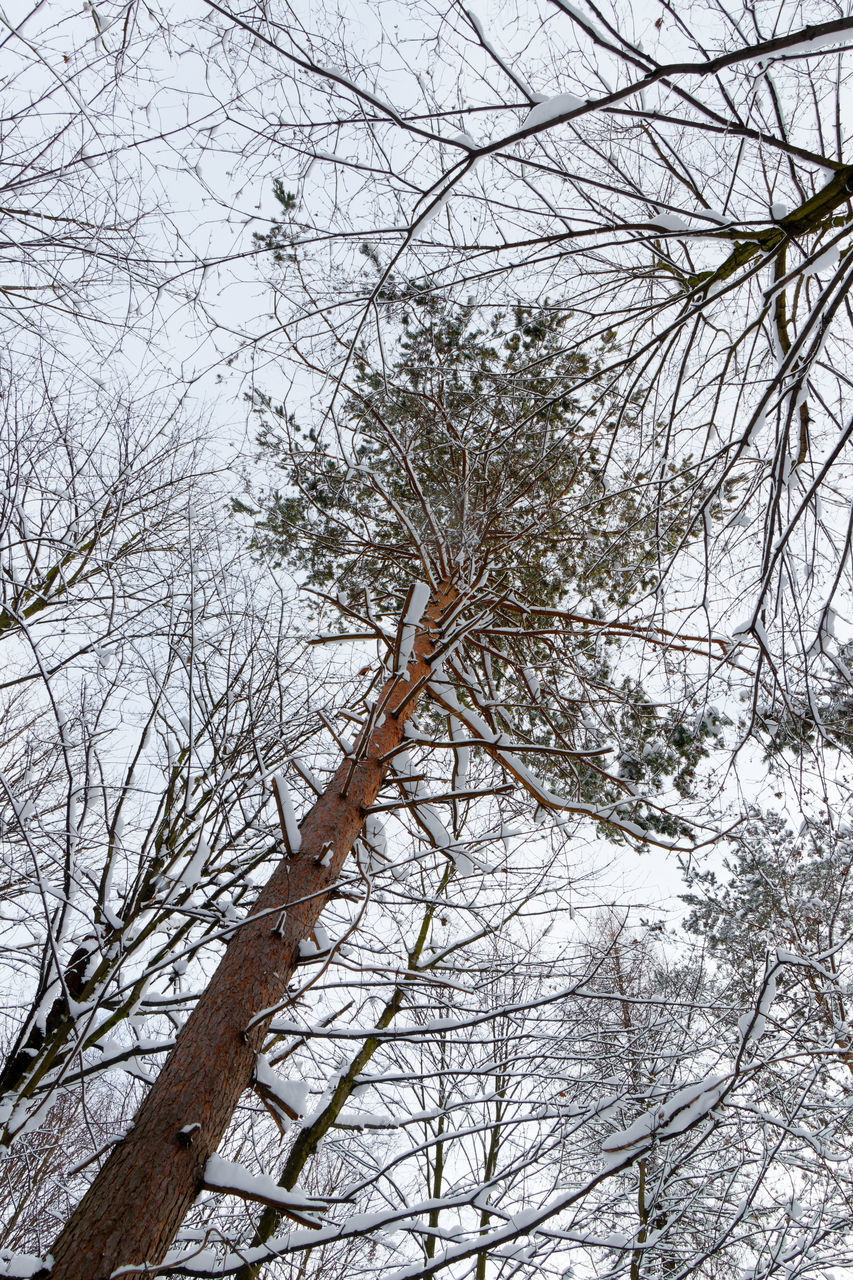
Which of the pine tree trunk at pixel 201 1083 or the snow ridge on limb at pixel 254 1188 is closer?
the pine tree trunk at pixel 201 1083

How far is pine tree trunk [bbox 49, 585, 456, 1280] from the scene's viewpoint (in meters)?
1.88

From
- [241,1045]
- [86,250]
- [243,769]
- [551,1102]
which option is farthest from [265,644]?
[551,1102]

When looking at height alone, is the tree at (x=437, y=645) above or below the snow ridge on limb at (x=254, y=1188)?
above

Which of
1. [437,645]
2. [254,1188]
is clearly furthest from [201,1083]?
[437,645]

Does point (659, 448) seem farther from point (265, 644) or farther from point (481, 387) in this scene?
point (265, 644)

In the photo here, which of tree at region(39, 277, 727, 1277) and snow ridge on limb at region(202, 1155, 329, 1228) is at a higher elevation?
tree at region(39, 277, 727, 1277)

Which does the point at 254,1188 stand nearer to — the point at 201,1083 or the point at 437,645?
the point at 201,1083

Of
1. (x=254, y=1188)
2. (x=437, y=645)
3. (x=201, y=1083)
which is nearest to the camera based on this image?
(x=254, y=1188)

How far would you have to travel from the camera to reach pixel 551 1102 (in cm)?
320

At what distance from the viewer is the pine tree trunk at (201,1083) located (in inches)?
74.1

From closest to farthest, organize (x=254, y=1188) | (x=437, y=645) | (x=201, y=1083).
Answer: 1. (x=254, y=1188)
2. (x=201, y=1083)
3. (x=437, y=645)

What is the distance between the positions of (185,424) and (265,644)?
7.97 ft

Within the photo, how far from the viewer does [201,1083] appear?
7.43 ft

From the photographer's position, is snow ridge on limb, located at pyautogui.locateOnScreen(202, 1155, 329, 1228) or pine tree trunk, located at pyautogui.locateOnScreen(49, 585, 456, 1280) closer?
pine tree trunk, located at pyautogui.locateOnScreen(49, 585, 456, 1280)
